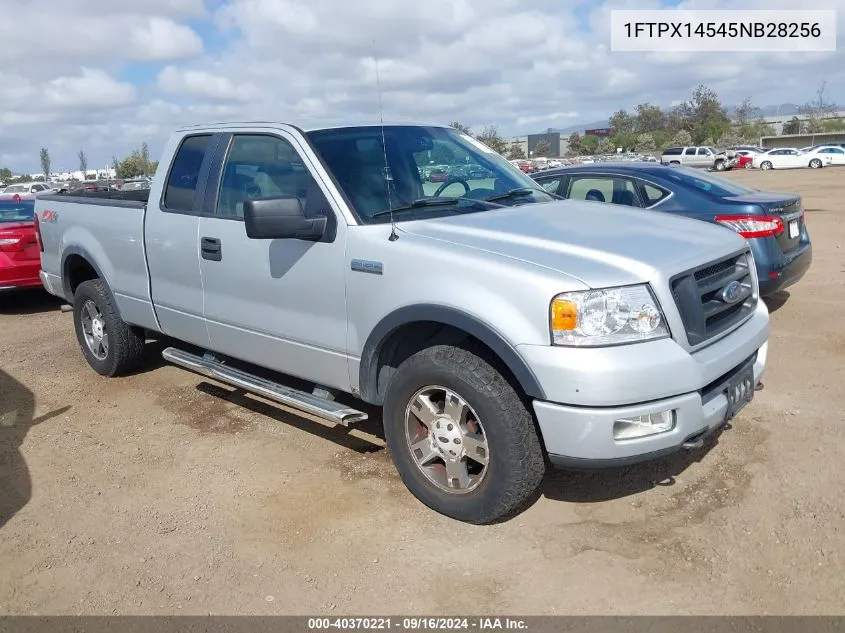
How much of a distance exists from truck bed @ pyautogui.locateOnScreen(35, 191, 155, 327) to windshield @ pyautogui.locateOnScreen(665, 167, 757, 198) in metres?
5.02

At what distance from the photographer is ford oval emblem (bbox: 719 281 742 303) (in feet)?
12.0

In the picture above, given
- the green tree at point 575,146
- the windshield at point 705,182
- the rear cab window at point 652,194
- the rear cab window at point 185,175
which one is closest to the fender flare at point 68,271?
the rear cab window at point 185,175

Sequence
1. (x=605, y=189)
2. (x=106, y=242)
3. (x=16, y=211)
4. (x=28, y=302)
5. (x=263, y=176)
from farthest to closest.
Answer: (x=28, y=302) → (x=16, y=211) → (x=605, y=189) → (x=106, y=242) → (x=263, y=176)

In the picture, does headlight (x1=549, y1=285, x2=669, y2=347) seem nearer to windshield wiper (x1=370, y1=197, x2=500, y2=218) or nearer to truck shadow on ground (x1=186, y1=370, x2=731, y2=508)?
truck shadow on ground (x1=186, y1=370, x2=731, y2=508)

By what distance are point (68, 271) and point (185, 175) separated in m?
2.03

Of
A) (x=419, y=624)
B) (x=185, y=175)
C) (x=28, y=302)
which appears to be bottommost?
(x=419, y=624)

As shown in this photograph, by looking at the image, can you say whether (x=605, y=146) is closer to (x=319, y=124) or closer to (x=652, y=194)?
(x=652, y=194)

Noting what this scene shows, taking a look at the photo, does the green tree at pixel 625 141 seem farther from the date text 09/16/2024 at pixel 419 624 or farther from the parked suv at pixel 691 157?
the date text 09/16/2024 at pixel 419 624

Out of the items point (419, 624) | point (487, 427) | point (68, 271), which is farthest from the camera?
point (68, 271)

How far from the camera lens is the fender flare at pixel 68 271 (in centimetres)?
593

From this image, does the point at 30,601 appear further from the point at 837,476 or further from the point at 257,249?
the point at 837,476

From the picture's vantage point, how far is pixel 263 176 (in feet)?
15.0

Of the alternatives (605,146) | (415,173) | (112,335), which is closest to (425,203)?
(415,173)

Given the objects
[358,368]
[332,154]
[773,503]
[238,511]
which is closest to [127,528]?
[238,511]
